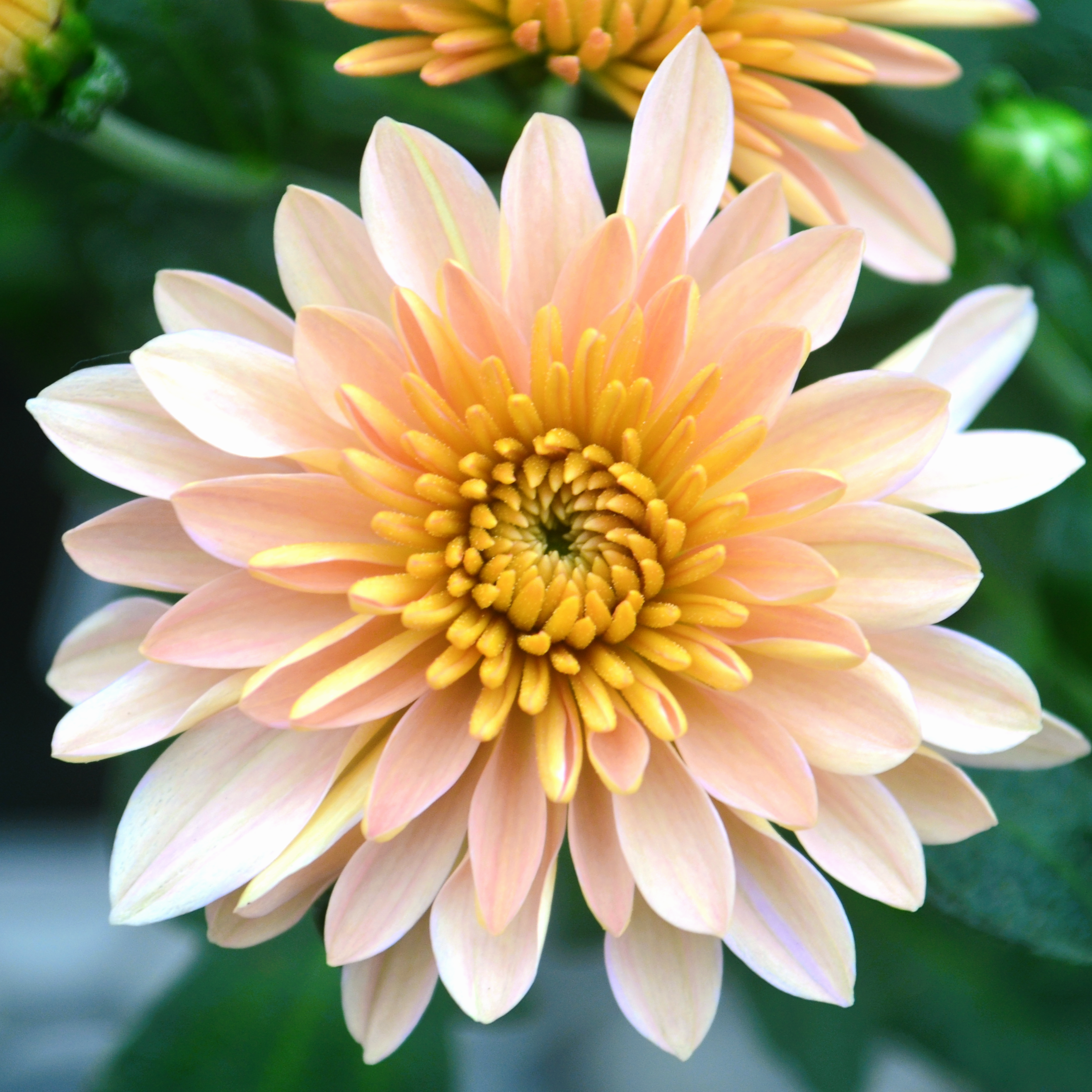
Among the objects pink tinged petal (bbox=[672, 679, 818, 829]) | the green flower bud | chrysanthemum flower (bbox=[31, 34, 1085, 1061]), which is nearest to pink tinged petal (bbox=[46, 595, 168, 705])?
chrysanthemum flower (bbox=[31, 34, 1085, 1061])

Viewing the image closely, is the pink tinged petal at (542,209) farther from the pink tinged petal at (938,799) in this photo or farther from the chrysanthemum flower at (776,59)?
the pink tinged petal at (938,799)

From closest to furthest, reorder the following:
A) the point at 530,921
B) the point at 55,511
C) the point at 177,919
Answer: the point at 530,921
the point at 177,919
the point at 55,511

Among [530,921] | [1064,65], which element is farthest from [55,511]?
[1064,65]

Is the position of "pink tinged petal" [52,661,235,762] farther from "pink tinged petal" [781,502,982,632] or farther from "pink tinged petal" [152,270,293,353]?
"pink tinged petal" [781,502,982,632]

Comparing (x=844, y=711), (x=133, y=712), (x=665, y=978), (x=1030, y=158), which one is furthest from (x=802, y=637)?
(x=1030, y=158)

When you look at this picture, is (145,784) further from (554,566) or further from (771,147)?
(771,147)

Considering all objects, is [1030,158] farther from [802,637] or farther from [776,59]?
[802,637]

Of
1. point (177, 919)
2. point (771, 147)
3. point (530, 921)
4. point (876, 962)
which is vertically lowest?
point (876, 962)
